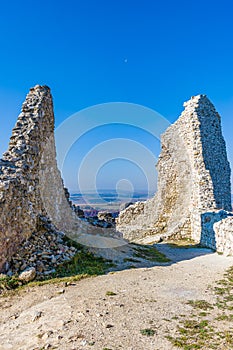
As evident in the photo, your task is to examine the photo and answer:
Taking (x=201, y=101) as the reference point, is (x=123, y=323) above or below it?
below

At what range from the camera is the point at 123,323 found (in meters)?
4.30

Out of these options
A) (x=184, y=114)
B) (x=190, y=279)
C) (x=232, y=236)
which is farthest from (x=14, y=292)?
(x=184, y=114)

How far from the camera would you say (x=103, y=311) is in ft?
15.5

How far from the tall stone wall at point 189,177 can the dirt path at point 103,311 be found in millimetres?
8412

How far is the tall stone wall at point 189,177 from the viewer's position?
15.7 metres

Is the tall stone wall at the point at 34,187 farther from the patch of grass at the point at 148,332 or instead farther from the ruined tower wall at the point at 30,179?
the patch of grass at the point at 148,332

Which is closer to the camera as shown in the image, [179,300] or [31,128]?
[179,300]

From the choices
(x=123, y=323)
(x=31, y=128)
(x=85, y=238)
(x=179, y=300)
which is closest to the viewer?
(x=123, y=323)

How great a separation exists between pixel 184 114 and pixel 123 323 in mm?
15253

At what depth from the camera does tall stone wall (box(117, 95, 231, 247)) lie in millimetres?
15733

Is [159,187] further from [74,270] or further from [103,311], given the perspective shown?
[103,311]

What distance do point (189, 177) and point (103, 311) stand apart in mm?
13072

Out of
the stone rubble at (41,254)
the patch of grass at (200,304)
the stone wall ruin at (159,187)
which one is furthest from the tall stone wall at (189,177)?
the patch of grass at (200,304)

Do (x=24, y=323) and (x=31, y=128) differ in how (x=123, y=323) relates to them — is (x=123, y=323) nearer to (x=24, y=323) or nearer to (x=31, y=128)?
(x=24, y=323)
